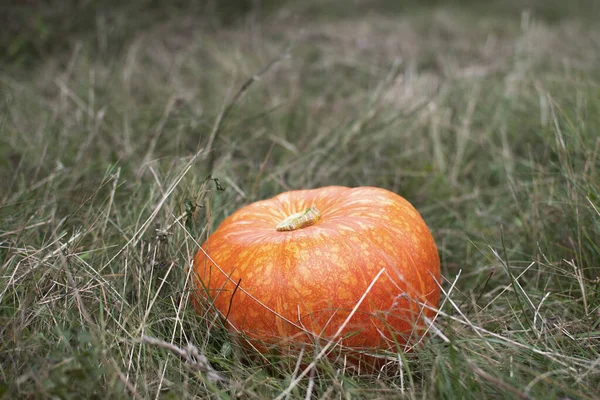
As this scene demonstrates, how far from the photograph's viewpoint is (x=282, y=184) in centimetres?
299

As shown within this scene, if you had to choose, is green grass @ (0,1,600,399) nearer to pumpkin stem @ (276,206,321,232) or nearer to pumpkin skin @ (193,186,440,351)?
pumpkin skin @ (193,186,440,351)

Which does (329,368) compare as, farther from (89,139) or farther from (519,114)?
(519,114)

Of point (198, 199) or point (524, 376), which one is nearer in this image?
point (524, 376)

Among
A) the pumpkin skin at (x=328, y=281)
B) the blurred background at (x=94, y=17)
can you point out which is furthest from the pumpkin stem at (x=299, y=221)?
the blurred background at (x=94, y=17)

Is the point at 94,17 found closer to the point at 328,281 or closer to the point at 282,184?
the point at 282,184

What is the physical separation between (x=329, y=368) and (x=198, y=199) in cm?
96

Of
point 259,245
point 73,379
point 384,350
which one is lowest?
point 384,350

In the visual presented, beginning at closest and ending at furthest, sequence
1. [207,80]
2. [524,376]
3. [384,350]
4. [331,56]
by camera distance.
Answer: [524,376] < [384,350] < [207,80] < [331,56]

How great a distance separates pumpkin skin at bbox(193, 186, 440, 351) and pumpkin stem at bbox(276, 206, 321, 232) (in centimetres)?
4

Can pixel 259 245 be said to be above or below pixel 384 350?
above

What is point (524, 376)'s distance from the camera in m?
1.68

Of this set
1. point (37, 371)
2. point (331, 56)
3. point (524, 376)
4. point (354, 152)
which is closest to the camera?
point (37, 371)

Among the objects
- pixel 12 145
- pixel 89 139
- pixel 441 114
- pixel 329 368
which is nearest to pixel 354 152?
pixel 441 114

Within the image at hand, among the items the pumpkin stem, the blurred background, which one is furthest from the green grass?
the pumpkin stem
